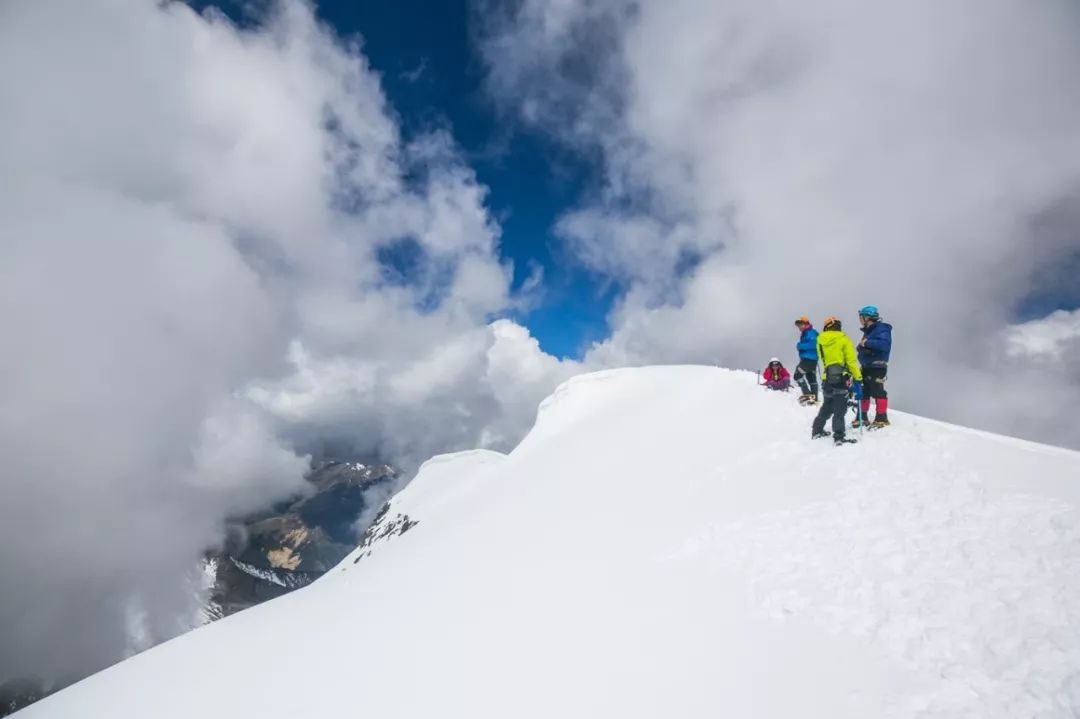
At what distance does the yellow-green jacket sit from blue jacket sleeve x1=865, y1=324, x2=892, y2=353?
782 mm

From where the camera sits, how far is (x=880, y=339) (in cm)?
1223

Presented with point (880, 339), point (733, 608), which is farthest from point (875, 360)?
point (733, 608)

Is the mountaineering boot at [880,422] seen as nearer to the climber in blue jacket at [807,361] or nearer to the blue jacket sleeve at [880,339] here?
the blue jacket sleeve at [880,339]

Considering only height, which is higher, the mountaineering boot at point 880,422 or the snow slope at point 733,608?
the mountaineering boot at point 880,422

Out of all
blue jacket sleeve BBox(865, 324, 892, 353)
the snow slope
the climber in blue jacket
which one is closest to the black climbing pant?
the climber in blue jacket

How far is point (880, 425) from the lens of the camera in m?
11.8

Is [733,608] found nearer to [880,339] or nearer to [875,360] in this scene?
[875,360]

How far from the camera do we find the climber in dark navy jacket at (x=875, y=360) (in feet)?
39.1

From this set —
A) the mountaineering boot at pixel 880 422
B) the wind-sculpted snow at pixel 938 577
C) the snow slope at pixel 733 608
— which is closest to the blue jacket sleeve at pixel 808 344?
the snow slope at pixel 733 608

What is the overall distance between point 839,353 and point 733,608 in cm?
796

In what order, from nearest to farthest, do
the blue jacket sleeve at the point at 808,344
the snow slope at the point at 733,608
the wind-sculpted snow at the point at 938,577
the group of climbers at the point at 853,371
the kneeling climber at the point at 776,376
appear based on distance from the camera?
the wind-sculpted snow at the point at 938,577
the snow slope at the point at 733,608
the group of climbers at the point at 853,371
the blue jacket sleeve at the point at 808,344
the kneeling climber at the point at 776,376

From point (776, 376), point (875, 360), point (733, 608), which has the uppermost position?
point (776, 376)

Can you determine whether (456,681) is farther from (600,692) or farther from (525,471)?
(525,471)

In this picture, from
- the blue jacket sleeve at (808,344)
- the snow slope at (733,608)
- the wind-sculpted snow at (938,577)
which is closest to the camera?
the wind-sculpted snow at (938,577)
